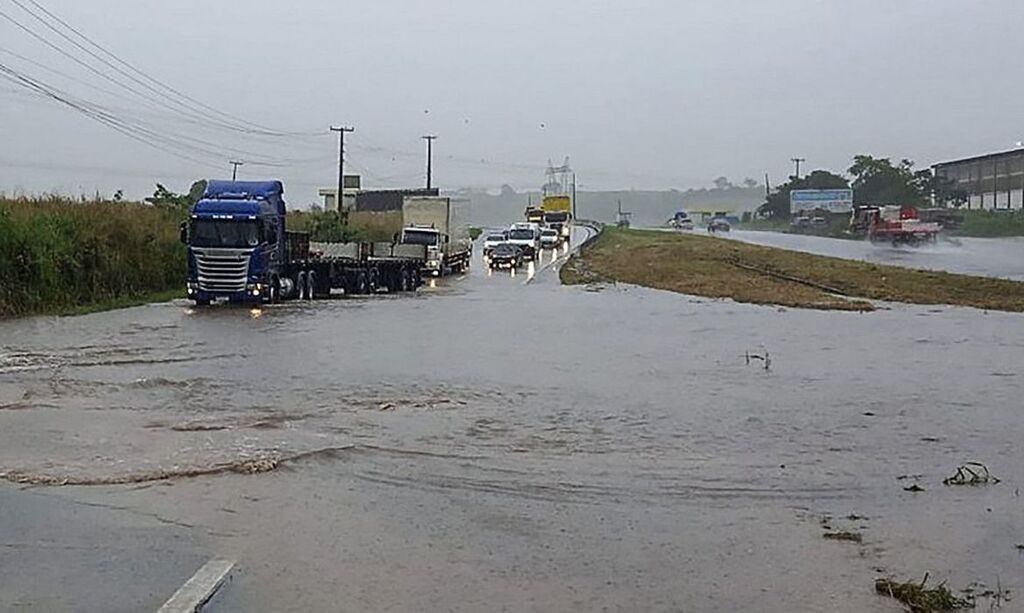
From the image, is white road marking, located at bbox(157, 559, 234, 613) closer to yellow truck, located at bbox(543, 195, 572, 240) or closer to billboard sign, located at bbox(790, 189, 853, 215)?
yellow truck, located at bbox(543, 195, 572, 240)

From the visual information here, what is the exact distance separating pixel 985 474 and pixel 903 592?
170 inches

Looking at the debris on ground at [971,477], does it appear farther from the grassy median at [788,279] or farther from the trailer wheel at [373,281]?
the trailer wheel at [373,281]

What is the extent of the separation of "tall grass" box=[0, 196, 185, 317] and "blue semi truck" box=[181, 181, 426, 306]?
327cm

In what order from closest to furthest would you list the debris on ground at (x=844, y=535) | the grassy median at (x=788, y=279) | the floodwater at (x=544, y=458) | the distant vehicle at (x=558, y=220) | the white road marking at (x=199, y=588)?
the white road marking at (x=199, y=588)
the floodwater at (x=544, y=458)
the debris on ground at (x=844, y=535)
the grassy median at (x=788, y=279)
the distant vehicle at (x=558, y=220)

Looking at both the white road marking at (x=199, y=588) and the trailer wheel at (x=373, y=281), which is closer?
the white road marking at (x=199, y=588)

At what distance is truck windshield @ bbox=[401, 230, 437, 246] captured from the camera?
2080 inches

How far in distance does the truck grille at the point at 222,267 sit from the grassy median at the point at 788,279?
13795mm

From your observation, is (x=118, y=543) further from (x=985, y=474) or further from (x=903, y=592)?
(x=985, y=474)

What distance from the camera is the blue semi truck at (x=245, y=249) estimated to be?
112 feet

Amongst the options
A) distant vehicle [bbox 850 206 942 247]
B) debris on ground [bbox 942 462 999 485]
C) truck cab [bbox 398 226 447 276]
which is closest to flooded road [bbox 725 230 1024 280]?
distant vehicle [bbox 850 206 942 247]

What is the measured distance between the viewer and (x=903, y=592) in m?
7.34

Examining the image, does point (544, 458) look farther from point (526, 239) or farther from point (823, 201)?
point (823, 201)

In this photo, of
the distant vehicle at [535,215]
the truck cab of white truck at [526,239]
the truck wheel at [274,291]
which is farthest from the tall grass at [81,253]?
the distant vehicle at [535,215]

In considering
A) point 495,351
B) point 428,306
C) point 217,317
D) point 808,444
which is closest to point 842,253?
point 428,306
